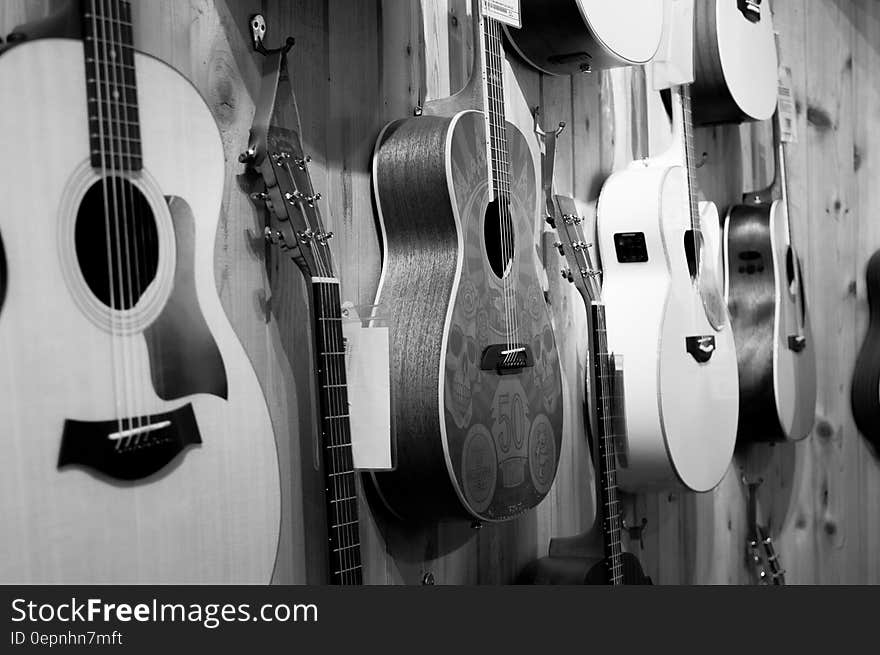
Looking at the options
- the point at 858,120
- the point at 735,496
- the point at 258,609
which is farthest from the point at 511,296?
the point at 858,120

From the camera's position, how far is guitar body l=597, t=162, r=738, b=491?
194cm

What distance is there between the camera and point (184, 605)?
105 centimetres

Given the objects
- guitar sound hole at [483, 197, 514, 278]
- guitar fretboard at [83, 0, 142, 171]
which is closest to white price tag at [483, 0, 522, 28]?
guitar sound hole at [483, 197, 514, 278]

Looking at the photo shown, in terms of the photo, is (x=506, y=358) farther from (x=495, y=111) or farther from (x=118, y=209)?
(x=118, y=209)

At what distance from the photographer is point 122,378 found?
102 centimetres

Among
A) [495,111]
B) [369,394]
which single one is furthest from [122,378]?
[495,111]

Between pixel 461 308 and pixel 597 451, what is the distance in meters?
0.59

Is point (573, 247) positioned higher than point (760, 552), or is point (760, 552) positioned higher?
point (573, 247)

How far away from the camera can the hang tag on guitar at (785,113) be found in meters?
2.70

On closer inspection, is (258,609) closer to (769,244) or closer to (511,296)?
(511,296)

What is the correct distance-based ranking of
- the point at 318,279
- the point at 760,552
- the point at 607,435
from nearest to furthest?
the point at 318,279, the point at 607,435, the point at 760,552

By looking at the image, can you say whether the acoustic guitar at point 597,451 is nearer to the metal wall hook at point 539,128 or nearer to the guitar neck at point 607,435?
the guitar neck at point 607,435

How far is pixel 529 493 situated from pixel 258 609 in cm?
61

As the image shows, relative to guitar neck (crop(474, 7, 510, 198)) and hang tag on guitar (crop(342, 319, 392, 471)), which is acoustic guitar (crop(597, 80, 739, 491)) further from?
hang tag on guitar (crop(342, 319, 392, 471))
